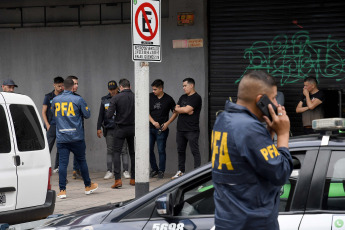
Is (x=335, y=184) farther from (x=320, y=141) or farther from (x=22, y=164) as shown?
(x=22, y=164)

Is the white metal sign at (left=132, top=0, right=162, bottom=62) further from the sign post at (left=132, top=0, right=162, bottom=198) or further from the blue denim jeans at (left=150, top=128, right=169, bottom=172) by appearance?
the blue denim jeans at (left=150, top=128, right=169, bottom=172)

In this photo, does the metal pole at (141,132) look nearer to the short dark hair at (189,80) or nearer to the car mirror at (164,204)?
the car mirror at (164,204)

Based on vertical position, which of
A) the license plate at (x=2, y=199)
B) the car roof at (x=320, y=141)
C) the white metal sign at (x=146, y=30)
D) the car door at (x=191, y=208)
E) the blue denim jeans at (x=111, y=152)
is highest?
the white metal sign at (x=146, y=30)

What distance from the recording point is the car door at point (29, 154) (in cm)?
688

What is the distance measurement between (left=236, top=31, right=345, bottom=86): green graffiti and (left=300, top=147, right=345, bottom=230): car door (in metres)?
8.21

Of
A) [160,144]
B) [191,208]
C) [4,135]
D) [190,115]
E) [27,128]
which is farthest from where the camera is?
[160,144]

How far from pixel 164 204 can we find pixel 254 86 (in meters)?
1.16

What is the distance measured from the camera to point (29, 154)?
23.1 ft

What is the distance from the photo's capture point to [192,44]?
13062 millimetres

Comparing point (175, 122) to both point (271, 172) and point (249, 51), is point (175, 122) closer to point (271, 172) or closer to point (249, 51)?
point (249, 51)

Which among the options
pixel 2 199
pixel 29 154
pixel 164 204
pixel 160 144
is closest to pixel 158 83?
pixel 160 144

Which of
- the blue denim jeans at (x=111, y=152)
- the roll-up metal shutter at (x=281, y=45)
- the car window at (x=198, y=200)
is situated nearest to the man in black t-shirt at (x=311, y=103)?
the roll-up metal shutter at (x=281, y=45)

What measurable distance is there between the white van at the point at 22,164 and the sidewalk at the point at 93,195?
6.94 feet

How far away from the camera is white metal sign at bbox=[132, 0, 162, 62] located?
7.49 metres
